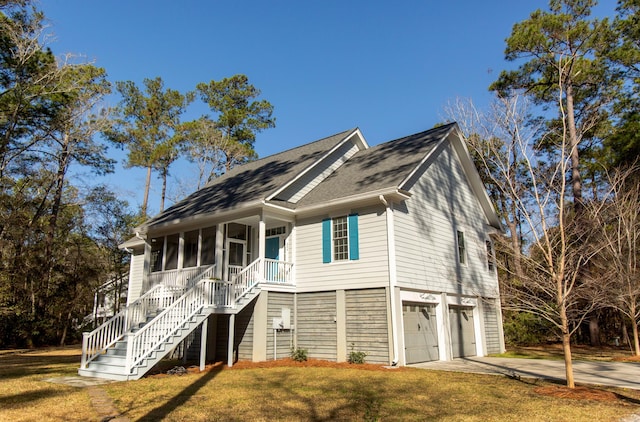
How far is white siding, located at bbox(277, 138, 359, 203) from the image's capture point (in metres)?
14.8

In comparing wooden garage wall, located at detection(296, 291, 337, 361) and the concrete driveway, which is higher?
wooden garage wall, located at detection(296, 291, 337, 361)

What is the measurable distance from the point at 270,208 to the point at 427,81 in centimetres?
833

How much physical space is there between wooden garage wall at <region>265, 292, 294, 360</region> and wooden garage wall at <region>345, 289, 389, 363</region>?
202 cm

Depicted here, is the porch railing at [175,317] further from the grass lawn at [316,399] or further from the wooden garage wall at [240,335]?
the wooden garage wall at [240,335]

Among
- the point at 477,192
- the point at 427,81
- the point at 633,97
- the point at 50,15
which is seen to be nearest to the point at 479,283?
the point at 477,192

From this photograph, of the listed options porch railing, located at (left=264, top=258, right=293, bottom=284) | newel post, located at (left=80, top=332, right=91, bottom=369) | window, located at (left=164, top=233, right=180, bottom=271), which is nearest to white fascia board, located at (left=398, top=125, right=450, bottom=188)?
porch railing, located at (left=264, top=258, right=293, bottom=284)

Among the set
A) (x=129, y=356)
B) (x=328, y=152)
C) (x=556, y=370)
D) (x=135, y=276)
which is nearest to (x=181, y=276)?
(x=129, y=356)

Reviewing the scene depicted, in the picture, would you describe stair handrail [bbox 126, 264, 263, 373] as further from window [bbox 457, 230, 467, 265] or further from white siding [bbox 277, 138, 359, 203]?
window [bbox 457, 230, 467, 265]

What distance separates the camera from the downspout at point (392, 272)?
11867 mm

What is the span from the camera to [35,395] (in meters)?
8.15

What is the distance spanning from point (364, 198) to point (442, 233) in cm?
422

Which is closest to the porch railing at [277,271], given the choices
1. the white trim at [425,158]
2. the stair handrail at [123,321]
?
the stair handrail at [123,321]

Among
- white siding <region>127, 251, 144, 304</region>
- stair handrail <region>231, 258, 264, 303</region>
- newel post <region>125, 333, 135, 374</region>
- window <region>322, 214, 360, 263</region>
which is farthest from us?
white siding <region>127, 251, 144, 304</region>

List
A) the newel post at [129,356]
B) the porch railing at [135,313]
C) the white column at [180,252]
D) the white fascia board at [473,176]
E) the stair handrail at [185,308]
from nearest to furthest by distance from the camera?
1. the newel post at [129,356]
2. the stair handrail at [185,308]
3. the porch railing at [135,313]
4. the white column at [180,252]
5. the white fascia board at [473,176]
